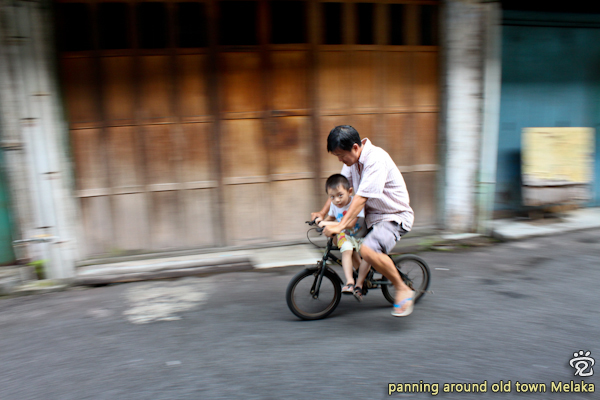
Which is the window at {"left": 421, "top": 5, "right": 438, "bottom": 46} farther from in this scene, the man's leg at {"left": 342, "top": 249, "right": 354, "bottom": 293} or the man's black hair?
the man's leg at {"left": 342, "top": 249, "right": 354, "bottom": 293}

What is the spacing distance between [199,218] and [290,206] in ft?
3.96

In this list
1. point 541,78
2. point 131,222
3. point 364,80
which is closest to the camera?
point 131,222

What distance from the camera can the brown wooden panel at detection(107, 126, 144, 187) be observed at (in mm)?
5234

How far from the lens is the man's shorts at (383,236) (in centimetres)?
365

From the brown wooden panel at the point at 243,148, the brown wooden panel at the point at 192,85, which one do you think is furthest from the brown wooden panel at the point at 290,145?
the brown wooden panel at the point at 192,85

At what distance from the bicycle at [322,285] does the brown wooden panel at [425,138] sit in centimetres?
243

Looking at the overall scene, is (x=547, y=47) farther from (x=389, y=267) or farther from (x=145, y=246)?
(x=145, y=246)

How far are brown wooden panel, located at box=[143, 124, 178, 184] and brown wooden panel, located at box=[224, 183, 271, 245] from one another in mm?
758

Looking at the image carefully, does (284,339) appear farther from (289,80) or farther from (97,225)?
(289,80)

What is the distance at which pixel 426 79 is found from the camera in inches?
238

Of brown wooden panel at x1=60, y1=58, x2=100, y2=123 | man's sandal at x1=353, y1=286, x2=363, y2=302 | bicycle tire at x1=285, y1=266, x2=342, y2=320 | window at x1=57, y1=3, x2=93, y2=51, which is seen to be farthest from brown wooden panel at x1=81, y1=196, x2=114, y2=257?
man's sandal at x1=353, y1=286, x2=363, y2=302

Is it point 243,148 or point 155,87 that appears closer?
point 155,87

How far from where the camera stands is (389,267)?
3670 millimetres

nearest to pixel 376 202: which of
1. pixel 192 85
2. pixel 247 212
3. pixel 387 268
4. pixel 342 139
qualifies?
pixel 387 268
